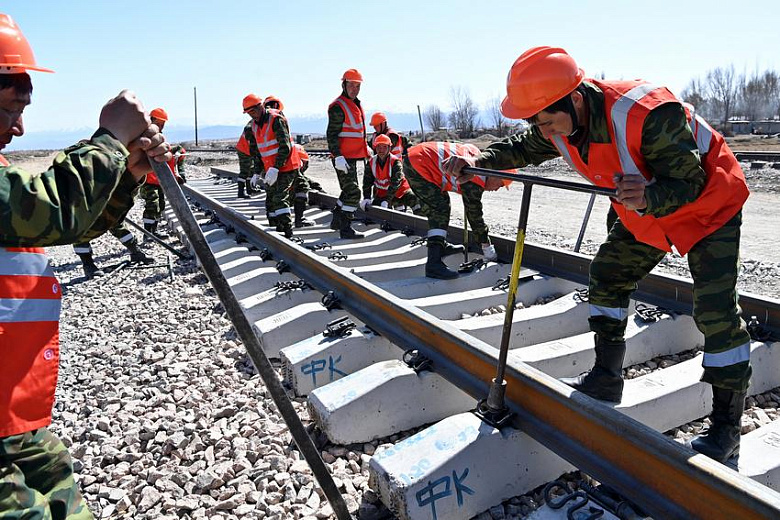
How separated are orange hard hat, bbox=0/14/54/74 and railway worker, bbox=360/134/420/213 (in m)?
8.59

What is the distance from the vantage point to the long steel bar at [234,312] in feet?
5.44

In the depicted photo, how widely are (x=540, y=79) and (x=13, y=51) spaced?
199 cm

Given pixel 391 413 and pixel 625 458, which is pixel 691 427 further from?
pixel 391 413

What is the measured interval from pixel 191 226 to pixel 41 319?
0.48m

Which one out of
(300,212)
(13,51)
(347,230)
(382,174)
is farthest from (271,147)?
(13,51)

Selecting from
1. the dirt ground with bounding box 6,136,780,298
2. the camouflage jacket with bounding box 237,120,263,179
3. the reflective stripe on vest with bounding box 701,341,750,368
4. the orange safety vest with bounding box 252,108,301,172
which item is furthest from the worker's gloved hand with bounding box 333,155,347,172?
the reflective stripe on vest with bounding box 701,341,750,368

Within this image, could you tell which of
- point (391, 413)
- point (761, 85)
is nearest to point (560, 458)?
point (391, 413)

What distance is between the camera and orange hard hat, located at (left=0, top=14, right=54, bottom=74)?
1542mm

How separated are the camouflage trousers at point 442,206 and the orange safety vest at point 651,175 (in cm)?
280

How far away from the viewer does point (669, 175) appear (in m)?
2.50

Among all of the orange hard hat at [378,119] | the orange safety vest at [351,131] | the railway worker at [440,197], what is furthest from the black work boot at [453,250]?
the orange hard hat at [378,119]

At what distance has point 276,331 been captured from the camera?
158 inches

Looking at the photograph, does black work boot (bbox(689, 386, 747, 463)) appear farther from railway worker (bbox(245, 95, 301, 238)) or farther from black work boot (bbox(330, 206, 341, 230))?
black work boot (bbox(330, 206, 341, 230))

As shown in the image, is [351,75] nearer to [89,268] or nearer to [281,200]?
[281,200]
